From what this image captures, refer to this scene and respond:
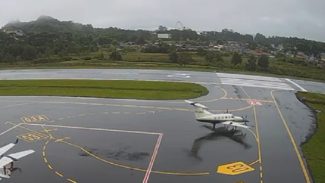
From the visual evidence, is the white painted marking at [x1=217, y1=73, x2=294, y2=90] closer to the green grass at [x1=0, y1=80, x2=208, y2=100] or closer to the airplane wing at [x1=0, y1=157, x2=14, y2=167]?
the green grass at [x1=0, y1=80, x2=208, y2=100]

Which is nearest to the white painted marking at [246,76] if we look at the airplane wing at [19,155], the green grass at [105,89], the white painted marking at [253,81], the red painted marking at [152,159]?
the white painted marking at [253,81]

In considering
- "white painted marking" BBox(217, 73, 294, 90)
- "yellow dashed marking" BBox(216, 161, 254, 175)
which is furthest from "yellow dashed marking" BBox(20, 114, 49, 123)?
"white painted marking" BBox(217, 73, 294, 90)

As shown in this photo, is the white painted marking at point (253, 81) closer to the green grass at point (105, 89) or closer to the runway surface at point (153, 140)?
the runway surface at point (153, 140)

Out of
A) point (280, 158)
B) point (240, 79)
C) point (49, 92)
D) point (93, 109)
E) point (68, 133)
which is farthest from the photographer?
point (240, 79)

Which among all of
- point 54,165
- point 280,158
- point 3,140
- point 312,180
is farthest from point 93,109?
point 312,180

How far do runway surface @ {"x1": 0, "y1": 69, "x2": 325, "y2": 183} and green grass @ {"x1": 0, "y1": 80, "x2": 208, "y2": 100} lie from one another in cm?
411

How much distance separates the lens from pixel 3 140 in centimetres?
4366

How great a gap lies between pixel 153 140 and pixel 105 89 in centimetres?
3495

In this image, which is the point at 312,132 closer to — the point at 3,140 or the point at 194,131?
the point at 194,131

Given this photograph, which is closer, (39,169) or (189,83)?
(39,169)

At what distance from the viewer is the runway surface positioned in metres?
34.5

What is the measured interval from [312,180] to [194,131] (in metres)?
17.0

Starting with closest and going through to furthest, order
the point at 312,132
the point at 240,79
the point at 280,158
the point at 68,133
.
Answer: the point at 280,158, the point at 68,133, the point at 312,132, the point at 240,79

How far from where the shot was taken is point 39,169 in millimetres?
34781
